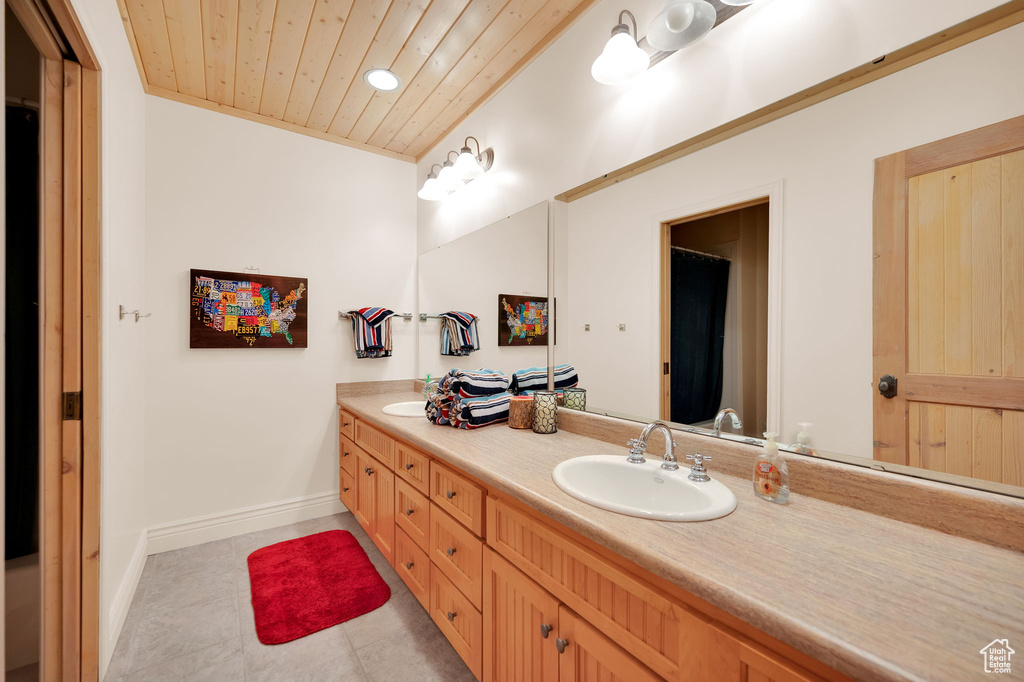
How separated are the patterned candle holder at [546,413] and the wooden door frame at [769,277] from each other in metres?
0.42

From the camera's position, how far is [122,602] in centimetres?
177

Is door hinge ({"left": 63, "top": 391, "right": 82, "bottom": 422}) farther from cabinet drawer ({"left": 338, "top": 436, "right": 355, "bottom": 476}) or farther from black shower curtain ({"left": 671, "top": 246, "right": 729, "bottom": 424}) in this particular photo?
black shower curtain ({"left": 671, "top": 246, "right": 729, "bottom": 424})

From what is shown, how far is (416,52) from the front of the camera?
199cm

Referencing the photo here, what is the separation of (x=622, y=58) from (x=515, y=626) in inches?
67.9

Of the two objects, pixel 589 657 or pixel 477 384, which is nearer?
pixel 589 657

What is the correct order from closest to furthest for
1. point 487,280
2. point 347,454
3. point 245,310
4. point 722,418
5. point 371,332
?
1. point 722,418
2. point 487,280
3. point 245,310
4. point 347,454
5. point 371,332

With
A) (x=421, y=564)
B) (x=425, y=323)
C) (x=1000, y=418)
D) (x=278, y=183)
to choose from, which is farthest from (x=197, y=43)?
(x=1000, y=418)

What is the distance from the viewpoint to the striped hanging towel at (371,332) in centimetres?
281

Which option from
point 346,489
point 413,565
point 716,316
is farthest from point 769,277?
point 346,489

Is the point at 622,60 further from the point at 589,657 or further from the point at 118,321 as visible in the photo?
the point at 118,321

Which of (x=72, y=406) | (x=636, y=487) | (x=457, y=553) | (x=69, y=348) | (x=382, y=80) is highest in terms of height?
(x=382, y=80)

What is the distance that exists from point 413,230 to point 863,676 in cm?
308

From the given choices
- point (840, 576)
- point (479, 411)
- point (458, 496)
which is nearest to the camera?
point (840, 576)

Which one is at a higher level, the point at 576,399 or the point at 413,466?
the point at 576,399
